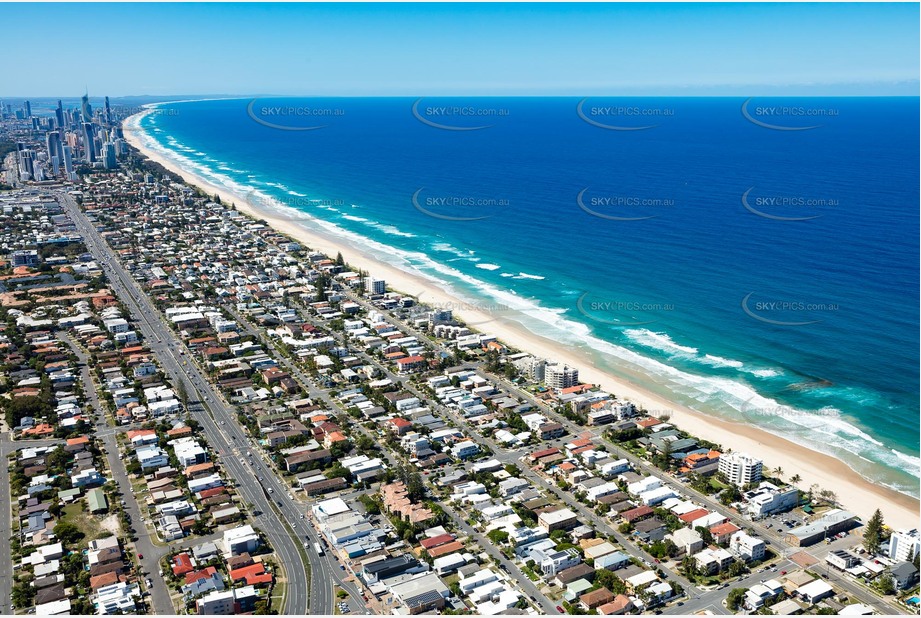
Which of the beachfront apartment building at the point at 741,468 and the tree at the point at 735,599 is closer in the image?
the tree at the point at 735,599

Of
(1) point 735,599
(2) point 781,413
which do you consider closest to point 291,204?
(2) point 781,413

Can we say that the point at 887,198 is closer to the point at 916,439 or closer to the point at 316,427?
the point at 916,439

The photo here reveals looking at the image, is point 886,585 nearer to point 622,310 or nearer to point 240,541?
point 240,541

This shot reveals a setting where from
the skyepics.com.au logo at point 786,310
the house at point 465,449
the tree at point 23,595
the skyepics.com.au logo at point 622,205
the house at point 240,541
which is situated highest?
the skyepics.com.au logo at point 622,205

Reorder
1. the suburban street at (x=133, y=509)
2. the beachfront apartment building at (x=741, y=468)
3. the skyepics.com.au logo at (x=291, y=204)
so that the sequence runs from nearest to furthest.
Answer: the suburban street at (x=133, y=509), the beachfront apartment building at (x=741, y=468), the skyepics.com.au logo at (x=291, y=204)

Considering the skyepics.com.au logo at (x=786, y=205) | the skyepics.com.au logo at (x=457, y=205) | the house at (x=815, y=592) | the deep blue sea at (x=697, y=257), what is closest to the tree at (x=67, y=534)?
the house at (x=815, y=592)

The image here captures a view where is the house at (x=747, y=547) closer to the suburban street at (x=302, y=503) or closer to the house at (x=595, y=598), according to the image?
the suburban street at (x=302, y=503)
